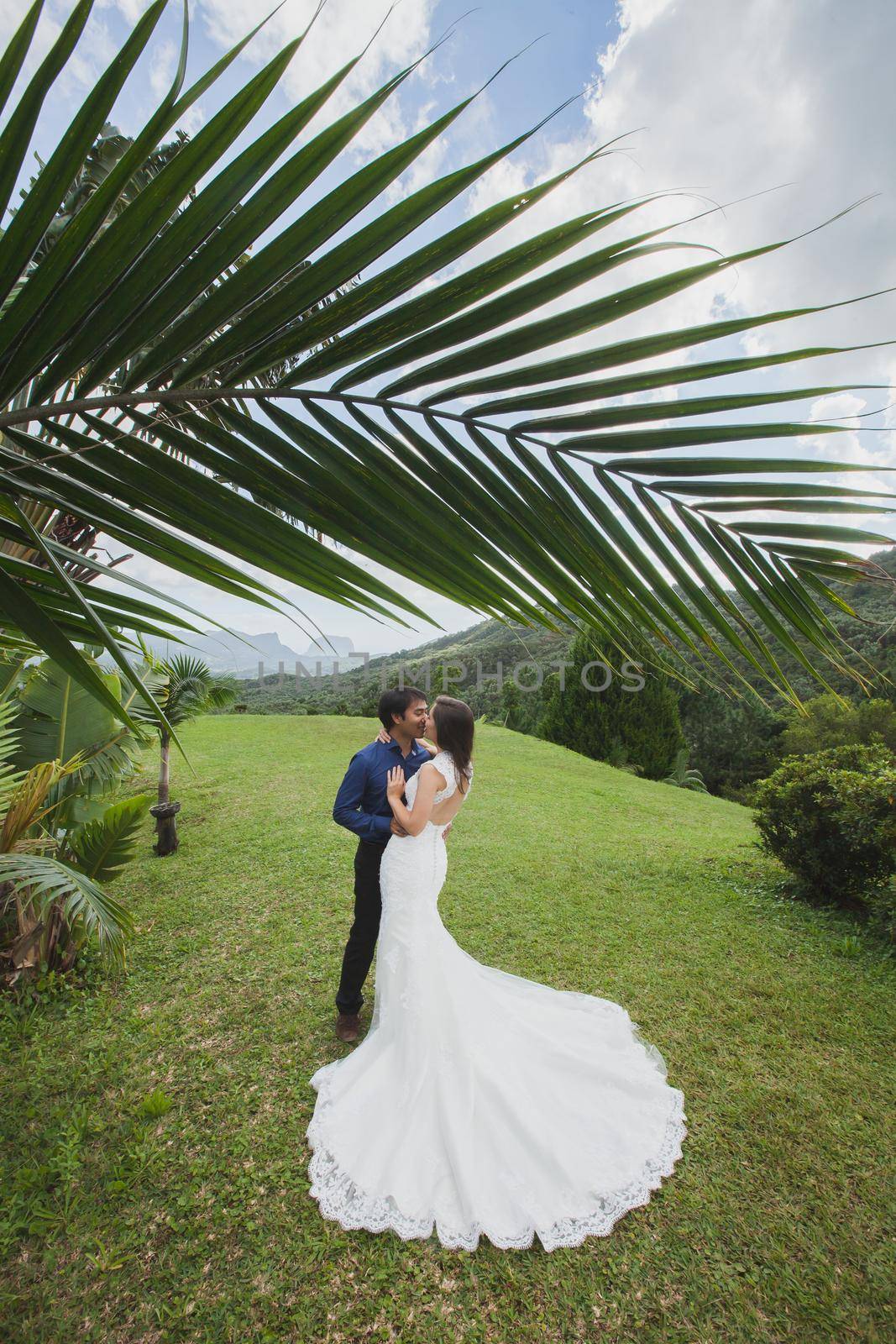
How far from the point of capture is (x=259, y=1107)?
9.46ft

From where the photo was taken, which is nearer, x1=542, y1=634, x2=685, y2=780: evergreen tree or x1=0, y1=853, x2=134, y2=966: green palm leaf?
x1=0, y1=853, x2=134, y2=966: green palm leaf

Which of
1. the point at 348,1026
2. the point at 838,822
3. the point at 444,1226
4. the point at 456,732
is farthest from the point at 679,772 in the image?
the point at 444,1226

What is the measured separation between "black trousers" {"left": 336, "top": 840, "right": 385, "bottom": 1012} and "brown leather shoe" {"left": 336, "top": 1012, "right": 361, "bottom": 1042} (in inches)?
6.4

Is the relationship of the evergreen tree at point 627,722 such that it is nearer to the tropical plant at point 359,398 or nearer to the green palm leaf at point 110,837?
the green palm leaf at point 110,837

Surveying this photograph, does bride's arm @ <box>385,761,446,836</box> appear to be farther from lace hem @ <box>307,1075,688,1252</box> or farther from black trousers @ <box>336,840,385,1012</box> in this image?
lace hem @ <box>307,1075,688,1252</box>

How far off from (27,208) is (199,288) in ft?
0.44

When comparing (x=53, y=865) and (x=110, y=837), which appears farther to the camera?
(x=110, y=837)

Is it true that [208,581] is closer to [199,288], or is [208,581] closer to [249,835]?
[199,288]

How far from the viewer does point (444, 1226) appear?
2.24 m

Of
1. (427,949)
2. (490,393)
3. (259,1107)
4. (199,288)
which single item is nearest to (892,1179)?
(427,949)

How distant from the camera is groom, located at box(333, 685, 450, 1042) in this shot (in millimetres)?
3221

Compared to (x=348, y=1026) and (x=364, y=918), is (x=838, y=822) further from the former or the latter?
(x=348, y=1026)

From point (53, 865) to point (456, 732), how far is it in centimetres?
209

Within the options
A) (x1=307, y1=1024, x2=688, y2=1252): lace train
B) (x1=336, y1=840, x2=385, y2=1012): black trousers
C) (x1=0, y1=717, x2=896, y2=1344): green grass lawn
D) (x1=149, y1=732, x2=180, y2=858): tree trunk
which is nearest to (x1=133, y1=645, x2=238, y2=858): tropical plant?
(x1=149, y1=732, x2=180, y2=858): tree trunk
